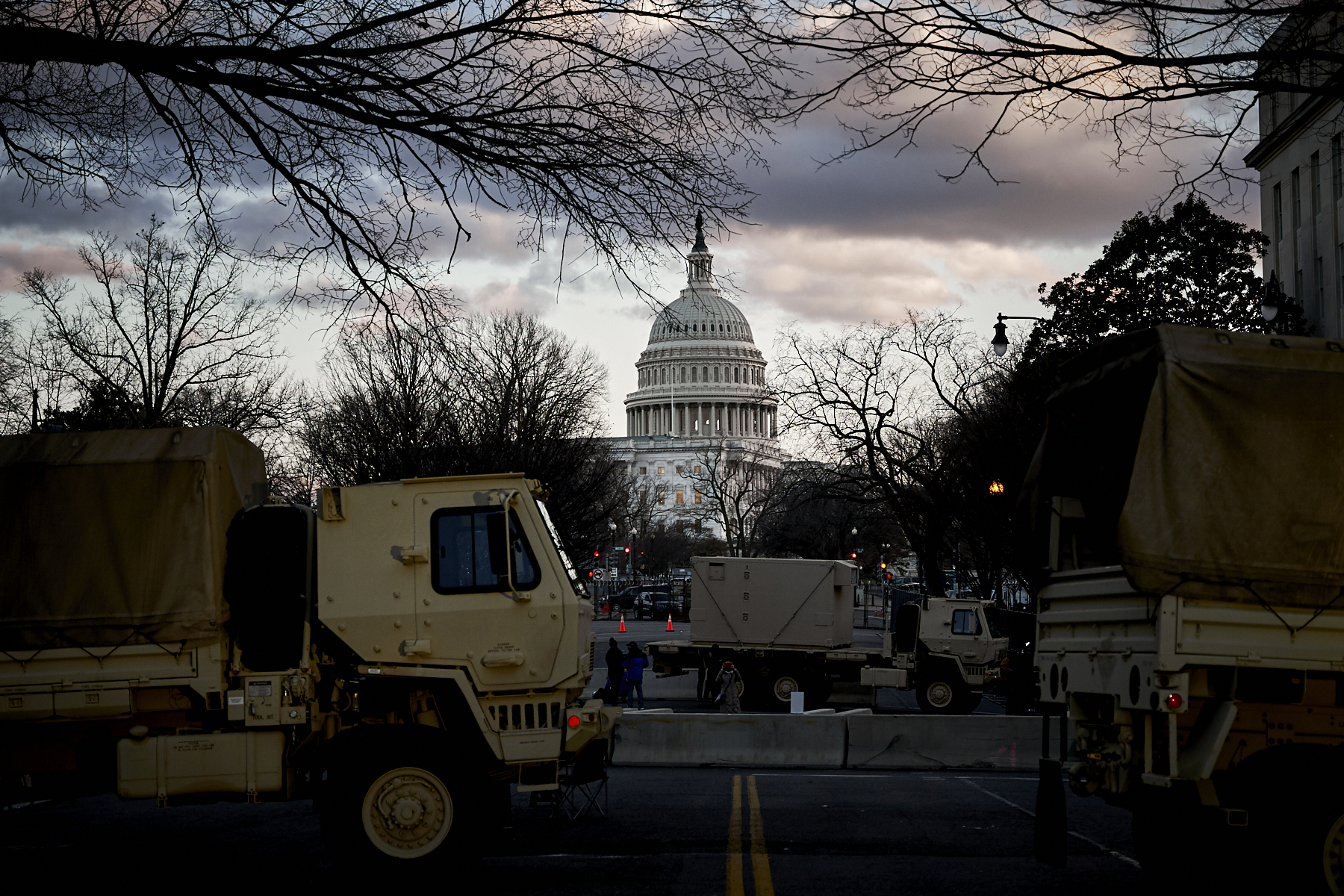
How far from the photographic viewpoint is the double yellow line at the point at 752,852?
8.63 m

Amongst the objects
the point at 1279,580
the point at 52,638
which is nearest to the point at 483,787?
the point at 52,638

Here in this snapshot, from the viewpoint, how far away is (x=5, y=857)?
1040 cm

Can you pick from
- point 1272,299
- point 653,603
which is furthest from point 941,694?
point 653,603

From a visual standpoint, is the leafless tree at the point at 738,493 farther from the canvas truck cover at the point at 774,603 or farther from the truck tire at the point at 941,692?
the truck tire at the point at 941,692

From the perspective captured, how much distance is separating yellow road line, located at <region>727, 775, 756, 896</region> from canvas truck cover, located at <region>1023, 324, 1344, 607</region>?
10.8 ft

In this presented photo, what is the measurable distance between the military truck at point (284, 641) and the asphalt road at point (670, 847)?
2.30 feet

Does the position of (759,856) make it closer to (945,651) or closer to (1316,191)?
(945,651)

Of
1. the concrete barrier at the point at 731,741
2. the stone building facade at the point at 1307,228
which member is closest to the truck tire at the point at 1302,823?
the concrete barrier at the point at 731,741

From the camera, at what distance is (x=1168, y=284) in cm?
3884

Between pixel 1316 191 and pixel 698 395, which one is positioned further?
pixel 698 395

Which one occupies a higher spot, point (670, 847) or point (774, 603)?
point (774, 603)

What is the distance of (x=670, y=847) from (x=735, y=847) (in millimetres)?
508

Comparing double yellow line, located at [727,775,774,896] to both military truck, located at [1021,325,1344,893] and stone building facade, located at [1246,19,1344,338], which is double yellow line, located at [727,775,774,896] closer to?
military truck, located at [1021,325,1344,893]

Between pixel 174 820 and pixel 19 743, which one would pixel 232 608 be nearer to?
pixel 19 743
